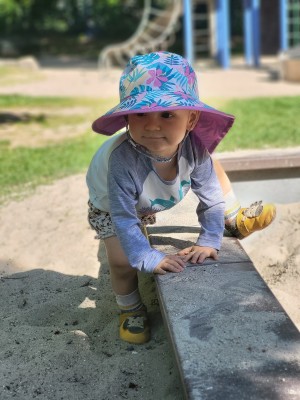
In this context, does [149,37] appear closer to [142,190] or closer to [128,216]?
[142,190]

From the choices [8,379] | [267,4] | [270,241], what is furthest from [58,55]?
[8,379]

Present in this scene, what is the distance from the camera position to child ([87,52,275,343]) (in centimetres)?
248

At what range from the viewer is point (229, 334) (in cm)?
208

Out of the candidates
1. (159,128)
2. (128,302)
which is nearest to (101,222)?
(128,302)

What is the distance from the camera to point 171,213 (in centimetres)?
331

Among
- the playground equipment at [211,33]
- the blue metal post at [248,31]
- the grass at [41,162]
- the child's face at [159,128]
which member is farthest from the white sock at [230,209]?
the blue metal post at [248,31]

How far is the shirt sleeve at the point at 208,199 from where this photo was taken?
9.02 ft

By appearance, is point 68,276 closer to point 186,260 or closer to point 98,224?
point 98,224

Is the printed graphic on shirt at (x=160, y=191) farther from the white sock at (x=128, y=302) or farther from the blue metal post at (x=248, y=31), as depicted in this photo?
the blue metal post at (x=248, y=31)

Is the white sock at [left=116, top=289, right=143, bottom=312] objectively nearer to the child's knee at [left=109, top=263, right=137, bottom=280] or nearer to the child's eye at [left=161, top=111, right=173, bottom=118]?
the child's knee at [left=109, top=263, right=137, bottom=280]

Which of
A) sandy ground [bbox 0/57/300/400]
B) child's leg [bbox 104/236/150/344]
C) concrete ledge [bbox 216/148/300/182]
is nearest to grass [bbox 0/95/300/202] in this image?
sandy ground [bbox 0/57/300/400]

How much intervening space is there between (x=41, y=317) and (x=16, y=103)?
7245 mm

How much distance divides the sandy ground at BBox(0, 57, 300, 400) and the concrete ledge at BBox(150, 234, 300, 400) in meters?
0.25

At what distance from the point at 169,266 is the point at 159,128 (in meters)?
0.52
